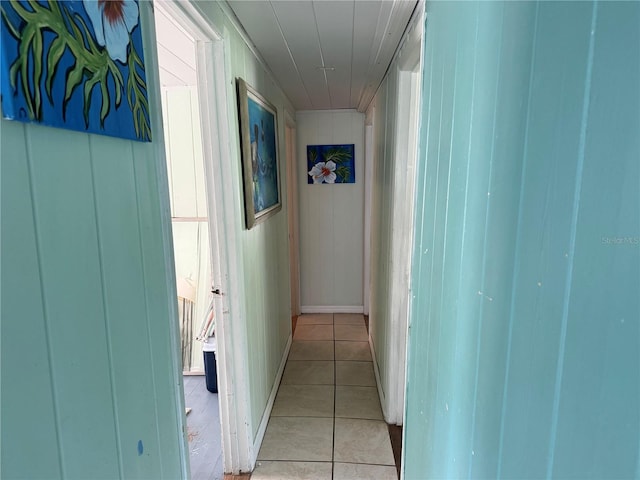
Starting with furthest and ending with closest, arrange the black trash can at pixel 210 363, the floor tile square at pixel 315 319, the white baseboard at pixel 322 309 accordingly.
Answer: the white baseboard at pixel 322 309, the floor tile square at pixel 315 319, the black trash can at pixel 210 363

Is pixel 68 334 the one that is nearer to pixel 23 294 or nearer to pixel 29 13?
pixel 23 294

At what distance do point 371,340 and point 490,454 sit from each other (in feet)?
8.83

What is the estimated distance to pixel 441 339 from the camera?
1.02 m

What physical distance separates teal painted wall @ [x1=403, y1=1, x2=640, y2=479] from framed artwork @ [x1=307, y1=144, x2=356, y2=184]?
124 inches

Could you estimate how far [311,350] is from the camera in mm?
3395

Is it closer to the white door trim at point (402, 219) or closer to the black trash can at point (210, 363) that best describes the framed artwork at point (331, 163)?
the white door trim at point (402, 219)

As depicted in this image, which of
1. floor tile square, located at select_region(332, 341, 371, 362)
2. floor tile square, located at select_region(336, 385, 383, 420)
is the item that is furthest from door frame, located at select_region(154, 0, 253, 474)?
floor tile square, located at select_region(332, 341, 371, 362)

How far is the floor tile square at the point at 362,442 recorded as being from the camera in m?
2.08

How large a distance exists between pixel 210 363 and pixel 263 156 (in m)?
1.52

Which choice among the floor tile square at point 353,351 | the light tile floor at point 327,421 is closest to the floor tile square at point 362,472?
the light tile floor at point 327,421

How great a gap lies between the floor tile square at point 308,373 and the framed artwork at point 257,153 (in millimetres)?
1327

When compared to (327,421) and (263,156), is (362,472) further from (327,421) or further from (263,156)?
(263,156)

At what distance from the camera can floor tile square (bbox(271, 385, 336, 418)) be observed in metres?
2.49

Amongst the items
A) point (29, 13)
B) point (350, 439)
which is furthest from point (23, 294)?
point (350, 439)
